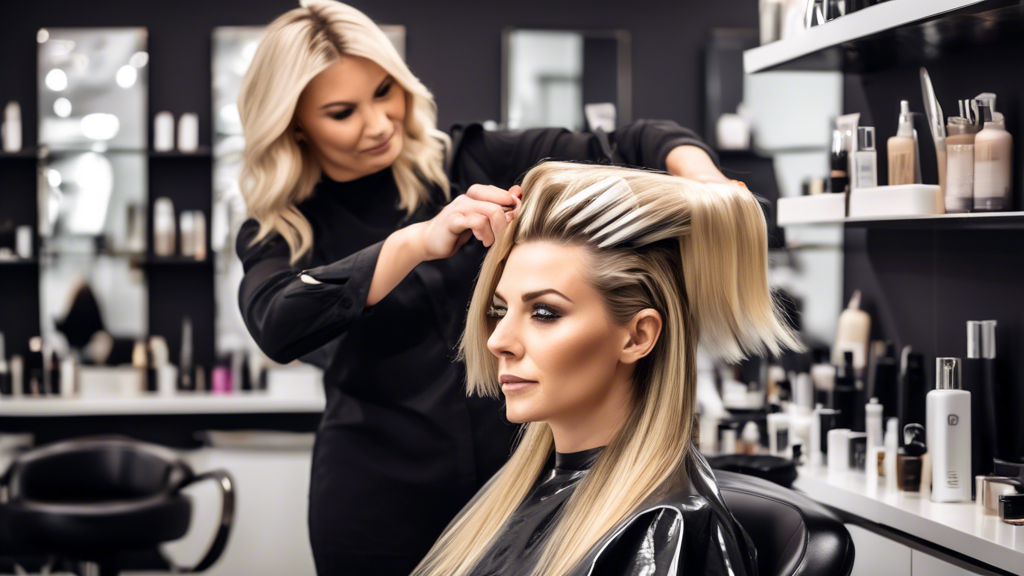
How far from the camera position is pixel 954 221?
5.61ft

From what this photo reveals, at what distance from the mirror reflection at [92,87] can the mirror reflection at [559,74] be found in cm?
159

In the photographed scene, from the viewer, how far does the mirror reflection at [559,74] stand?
160 inches

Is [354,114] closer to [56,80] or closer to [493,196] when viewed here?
[493,196]

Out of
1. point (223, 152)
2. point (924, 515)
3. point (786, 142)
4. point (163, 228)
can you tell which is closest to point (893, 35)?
point (924, 515)

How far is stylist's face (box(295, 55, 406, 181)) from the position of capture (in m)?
1.48

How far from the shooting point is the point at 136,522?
267 centimetres

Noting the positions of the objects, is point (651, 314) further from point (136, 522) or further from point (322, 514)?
point (136, 522)

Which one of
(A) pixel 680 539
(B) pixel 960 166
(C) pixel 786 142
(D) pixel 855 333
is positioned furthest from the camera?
(C) pixel 786 142

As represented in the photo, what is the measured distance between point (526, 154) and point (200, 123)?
2.86 metres

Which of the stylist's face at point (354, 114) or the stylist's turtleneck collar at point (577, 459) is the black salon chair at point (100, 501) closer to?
the stylist's face at point (354, 114)

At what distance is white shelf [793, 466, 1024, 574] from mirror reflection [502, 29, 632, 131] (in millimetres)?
2415

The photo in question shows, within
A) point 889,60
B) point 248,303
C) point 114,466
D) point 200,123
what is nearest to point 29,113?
point 200,123

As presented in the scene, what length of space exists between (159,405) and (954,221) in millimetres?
3019

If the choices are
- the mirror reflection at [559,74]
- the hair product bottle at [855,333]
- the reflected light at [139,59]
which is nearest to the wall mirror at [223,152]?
the reflected light at [139,59]
